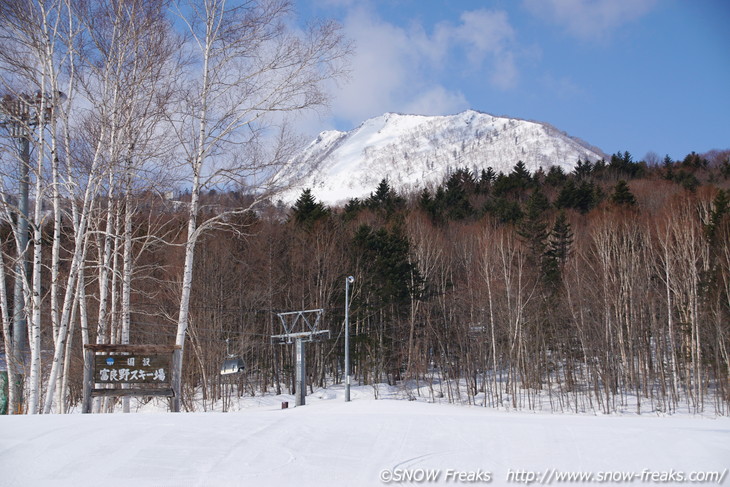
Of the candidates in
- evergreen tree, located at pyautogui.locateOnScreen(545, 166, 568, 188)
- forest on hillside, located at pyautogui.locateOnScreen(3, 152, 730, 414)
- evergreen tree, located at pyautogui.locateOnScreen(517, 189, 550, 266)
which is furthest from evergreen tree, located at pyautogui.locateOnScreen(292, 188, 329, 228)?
evergreen tree, located at pyautogui.locateOnScreen(545, 166, 568, 188)

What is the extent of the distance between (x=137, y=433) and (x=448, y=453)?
3.85 m

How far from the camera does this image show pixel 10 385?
14062 mm

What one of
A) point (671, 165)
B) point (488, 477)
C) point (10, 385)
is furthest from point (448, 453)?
point (671, 165)

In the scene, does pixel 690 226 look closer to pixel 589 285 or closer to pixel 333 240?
pixel 589 285

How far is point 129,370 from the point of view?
12.0 metres

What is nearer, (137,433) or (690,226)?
(137,433)

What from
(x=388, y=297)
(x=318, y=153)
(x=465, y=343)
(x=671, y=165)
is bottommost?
(x=465, y=343)

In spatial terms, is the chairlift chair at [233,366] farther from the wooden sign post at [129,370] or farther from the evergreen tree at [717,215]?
the evergreen tree at [717,215]

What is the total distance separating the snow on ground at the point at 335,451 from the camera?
6.18 meters

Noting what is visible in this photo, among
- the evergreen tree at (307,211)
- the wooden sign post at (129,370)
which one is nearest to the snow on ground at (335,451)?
the wooden sign post at (129,370)

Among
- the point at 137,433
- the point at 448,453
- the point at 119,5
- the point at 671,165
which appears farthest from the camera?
the point at 671,165

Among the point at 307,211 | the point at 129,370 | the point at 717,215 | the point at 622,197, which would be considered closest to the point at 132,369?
the point at 129,370

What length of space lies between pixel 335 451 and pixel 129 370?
21.6ft

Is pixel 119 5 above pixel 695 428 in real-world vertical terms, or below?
above
